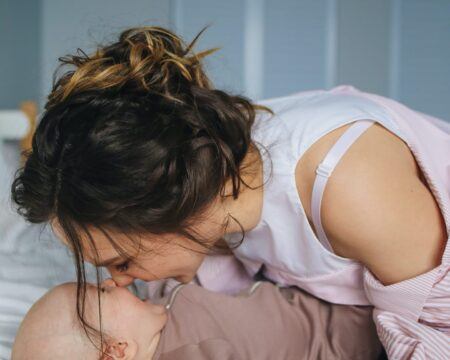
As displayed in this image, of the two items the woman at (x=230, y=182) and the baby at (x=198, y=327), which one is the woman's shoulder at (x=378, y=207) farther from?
the baby at (x=198, y=327)

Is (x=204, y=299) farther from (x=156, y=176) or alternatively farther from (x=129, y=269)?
(x=156, y=176)

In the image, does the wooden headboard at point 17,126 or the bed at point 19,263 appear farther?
the wooden headboard at point 17,126

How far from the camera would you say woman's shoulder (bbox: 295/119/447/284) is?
82 centimetres

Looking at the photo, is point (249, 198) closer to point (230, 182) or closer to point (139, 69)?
point (230, 182)

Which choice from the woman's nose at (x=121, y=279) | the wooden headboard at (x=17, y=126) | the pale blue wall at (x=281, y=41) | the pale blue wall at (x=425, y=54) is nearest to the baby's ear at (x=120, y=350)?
the woman's nose at (x=121, y=279)

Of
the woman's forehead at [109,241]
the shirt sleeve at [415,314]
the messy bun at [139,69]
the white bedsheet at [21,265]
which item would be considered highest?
the messy bun at [139,69]

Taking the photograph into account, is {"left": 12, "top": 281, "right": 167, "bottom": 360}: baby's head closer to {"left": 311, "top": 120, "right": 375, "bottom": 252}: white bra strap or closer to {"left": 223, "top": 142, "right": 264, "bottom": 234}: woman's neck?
{"left": 223, "top": 142, "right": 264, "bottom": 234}: woman's neck

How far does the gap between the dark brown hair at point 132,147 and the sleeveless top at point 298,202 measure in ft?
0.26

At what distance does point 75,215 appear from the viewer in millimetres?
781

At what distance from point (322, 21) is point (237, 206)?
1.50 m

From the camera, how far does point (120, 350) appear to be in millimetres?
917

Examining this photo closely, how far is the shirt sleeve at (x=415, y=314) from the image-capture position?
0.83 metres

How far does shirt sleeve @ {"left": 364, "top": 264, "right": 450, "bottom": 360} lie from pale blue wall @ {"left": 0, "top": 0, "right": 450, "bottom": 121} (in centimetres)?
134

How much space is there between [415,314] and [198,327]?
39cm
